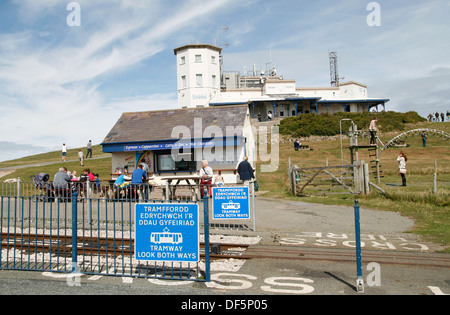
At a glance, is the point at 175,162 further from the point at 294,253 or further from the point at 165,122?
the point at 294,253

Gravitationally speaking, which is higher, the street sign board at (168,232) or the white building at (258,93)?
the white building at (258,93)

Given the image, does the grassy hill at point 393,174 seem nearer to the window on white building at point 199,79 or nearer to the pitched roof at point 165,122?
the pitched roof at point 165,122

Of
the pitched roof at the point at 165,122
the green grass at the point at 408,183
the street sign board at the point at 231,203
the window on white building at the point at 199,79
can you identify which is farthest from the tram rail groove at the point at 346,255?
the window on white building at the point at 199,79

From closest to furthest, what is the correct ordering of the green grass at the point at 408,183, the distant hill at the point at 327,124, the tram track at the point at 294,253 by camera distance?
the tram track at the point at 294,253 < the green grass at the point at 408,183 < the distant hill at the point at 327,124

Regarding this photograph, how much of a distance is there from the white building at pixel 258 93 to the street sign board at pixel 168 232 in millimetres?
52843

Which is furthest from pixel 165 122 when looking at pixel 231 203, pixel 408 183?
pixel 408 183

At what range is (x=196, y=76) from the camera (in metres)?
60.5

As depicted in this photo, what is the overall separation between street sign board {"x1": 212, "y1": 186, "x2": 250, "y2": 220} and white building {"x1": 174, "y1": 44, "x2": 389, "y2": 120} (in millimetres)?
48023

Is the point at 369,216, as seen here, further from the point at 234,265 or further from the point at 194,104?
the point at 194,104

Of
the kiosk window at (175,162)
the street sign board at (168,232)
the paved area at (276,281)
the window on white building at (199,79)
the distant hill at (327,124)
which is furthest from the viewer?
the window on white building at (199,79)

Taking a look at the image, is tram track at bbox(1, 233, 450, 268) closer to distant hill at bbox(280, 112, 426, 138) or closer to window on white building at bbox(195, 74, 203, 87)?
distant hill at bbox(280, 112, 426, 138)

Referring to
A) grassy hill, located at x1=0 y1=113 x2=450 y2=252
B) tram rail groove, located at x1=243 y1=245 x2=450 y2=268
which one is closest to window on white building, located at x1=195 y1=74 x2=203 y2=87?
grassy hill, located at x1=0 y1=113 x2=450 y2=252

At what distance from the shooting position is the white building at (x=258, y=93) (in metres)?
60.2

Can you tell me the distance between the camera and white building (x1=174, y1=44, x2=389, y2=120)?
197 ft
